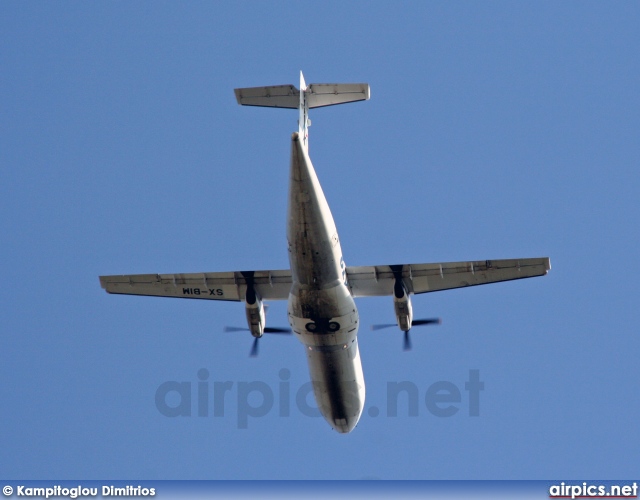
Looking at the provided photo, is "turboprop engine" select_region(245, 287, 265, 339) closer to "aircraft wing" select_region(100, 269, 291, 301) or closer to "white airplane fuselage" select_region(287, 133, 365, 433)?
"aircraft wing" select_region(100, 269, 291, 301)

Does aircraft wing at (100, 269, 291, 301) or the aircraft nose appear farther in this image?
the aircraft nose

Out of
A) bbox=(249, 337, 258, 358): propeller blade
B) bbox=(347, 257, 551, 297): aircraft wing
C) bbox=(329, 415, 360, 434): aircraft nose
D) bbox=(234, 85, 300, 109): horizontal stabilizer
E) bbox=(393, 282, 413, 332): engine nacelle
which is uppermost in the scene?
bbox=(234, 85, 300, 109): horizontal stabilizer

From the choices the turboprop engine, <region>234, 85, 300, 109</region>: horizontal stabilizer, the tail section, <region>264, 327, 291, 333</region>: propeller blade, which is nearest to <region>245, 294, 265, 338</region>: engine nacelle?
the turboprop engine

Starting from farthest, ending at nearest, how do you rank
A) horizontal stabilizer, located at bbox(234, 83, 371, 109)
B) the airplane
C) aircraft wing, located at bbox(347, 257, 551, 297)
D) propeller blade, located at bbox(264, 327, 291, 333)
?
horizontal stabilizer, located at bbox(234, 83, 371, 109) < propeller blade, located at bbox(264, 327, 291, 333) < aircraft wing, located at bbox(347, 257, 551, 297) < the airplane

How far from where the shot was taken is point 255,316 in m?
40.3

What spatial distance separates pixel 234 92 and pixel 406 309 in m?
10.4

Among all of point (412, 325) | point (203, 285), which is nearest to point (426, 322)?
point (412, 325)

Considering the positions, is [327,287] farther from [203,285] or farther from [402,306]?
[203,285]

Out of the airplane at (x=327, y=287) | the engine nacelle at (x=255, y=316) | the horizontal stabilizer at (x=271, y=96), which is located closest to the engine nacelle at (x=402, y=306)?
the airplane at (x=327, y=287)

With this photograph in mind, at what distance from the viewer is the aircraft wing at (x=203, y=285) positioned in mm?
40688

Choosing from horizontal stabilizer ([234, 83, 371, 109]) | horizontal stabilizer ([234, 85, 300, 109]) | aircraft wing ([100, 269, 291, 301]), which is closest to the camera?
horizontal stabilizer ([234, 83, 371, 109])

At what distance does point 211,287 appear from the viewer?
135ft

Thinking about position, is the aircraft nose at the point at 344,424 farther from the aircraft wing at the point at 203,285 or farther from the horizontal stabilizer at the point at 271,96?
the horizontal stabilizer at the point at 271,96

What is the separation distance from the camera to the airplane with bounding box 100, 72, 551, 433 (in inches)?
1455
